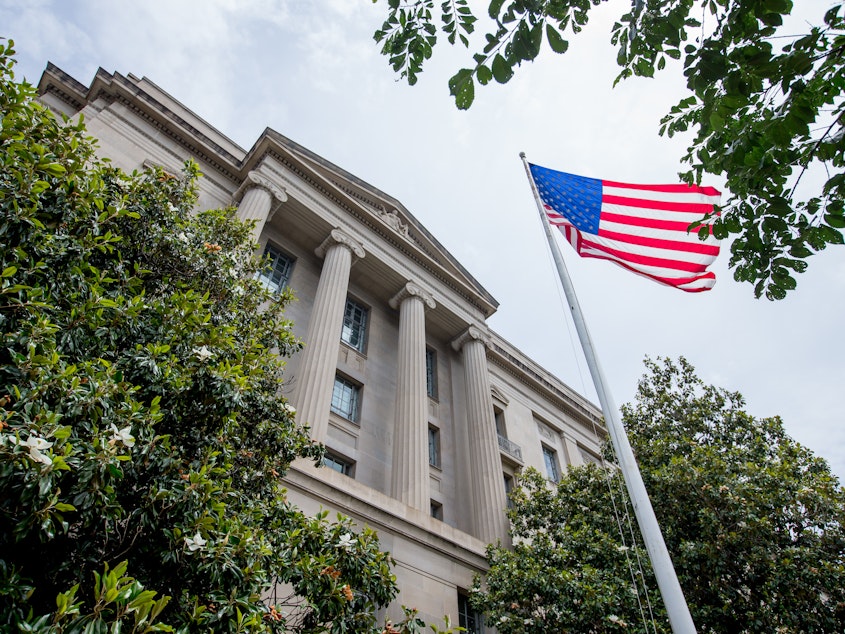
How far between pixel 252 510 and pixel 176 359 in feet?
7.65

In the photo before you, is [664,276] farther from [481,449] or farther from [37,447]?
[481,449]

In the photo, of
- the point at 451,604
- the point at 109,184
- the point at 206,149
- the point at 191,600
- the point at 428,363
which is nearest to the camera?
the point at 191,600

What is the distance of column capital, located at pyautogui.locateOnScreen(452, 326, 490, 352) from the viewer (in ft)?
81.9

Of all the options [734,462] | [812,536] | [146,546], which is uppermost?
[734,462]

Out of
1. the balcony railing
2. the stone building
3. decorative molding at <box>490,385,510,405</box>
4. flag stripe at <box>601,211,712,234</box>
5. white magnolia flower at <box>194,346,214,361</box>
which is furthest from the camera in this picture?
decorative molding at <box>490,385,510,405</box>


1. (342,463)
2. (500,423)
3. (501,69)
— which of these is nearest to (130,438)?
(501,69)

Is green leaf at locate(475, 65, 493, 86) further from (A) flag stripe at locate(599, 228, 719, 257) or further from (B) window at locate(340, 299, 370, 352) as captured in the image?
(B) window at locate(340, 299, 370, 352)

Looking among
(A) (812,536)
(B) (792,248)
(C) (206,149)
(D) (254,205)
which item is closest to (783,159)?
(B) (792,248)

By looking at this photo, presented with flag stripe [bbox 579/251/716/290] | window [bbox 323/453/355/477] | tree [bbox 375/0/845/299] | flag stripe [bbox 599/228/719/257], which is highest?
window [bbox 323/453/355/477]

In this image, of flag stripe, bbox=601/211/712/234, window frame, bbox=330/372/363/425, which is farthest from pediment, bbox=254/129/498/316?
flag stripe, bbox=601/211/712/234

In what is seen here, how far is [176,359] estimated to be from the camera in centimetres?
704

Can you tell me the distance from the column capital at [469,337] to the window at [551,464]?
8.00 m

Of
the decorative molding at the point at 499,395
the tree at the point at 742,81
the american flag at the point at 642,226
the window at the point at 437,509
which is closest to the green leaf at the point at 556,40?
the tree at the point at 742,81

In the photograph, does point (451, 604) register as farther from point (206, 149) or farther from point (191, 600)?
point (206, 149)
